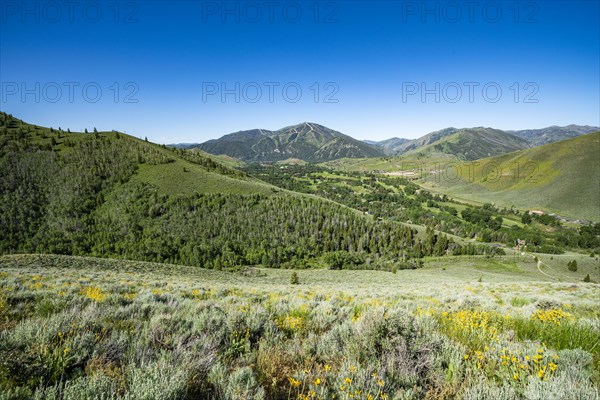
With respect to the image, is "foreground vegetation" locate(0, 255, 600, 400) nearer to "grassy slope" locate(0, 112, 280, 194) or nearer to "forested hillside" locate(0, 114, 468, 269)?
"forested hillside" locate(0, 114, 468, 269)

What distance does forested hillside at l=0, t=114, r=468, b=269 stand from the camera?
103819 mm

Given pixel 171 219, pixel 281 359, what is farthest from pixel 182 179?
pixel 281 359

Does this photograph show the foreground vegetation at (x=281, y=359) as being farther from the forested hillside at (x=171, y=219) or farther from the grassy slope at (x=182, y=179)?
the grassy slope at (x=182, y=179)

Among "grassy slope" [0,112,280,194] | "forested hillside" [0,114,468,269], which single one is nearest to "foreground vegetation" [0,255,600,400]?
"forested hillside" [0,114,468,269]

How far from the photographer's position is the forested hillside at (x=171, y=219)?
104 meters

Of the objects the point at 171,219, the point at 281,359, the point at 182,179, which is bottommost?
the point at 171,219

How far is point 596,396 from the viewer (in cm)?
333

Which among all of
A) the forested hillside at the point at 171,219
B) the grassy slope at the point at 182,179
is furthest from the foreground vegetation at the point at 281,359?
the grassy slope at the point at 182,179

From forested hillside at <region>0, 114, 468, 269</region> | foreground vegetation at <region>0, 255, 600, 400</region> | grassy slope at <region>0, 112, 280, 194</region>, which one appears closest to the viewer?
foreground vegetation at <region>0, 255, 600, 400</region>

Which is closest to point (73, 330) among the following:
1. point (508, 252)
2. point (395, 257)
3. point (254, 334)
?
point (254, 334)

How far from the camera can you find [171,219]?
11275cm

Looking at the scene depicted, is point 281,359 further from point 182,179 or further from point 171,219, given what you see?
point 182,179

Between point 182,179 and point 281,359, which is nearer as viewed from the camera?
point 281,359

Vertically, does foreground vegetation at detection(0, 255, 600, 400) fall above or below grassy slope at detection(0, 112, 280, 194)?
below
